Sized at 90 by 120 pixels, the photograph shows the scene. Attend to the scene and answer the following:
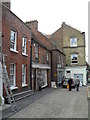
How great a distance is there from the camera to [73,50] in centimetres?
3278

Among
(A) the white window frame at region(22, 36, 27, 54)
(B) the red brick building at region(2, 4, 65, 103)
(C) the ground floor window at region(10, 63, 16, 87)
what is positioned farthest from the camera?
(A) the white window frame at region(22, 36, 27, 54)

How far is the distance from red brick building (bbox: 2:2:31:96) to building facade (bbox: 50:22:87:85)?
18.8 m

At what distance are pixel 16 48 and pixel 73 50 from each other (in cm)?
2169

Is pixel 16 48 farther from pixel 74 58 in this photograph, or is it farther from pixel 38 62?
pixel 74 58

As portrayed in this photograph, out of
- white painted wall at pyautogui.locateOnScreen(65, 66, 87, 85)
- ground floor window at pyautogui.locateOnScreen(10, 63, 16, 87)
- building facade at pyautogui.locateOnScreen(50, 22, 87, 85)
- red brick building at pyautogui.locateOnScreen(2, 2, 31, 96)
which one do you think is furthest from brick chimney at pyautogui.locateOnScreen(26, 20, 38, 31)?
ground floor window at pyautogui.locateOnScreen(10, 63, 16, 87)

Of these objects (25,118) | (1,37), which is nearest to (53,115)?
(25,118)

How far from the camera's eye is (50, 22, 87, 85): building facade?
32.2 metres

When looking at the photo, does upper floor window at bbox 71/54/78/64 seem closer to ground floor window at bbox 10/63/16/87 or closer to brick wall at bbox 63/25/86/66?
brick wall at bbox 63/25/86/66

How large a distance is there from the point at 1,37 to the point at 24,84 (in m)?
5.61

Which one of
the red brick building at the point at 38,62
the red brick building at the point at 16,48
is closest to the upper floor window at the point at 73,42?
the red brick building at the point at 38,62

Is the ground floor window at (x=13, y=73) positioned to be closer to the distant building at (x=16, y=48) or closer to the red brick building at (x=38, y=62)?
the distant building at (x=16, y=48)

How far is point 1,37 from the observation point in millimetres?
10242

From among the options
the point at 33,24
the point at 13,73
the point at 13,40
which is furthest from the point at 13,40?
the point at 33,24

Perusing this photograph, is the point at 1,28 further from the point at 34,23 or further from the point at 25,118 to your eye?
the point at 34,23
